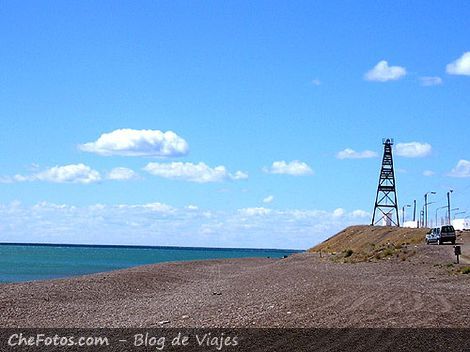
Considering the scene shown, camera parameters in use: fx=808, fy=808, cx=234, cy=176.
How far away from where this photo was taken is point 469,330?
1633 cm

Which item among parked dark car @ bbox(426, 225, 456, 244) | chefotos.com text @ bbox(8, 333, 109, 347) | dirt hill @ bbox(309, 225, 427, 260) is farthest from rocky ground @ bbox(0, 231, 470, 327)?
parked dark car @ bbox(426, 225, 456, 244)

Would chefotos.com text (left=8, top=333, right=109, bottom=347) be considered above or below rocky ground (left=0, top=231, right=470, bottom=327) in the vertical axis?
below

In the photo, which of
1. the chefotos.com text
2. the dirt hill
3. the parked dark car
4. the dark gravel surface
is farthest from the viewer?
the parked dark car

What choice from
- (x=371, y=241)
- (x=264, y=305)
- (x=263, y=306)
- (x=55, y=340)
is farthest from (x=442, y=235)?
(x=55, y=340)

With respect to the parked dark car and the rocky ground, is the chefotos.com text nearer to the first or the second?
the rocky ground

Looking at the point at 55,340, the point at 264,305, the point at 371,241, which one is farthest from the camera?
the point at 371,241

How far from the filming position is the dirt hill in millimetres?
57438

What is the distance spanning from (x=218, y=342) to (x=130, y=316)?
733cm

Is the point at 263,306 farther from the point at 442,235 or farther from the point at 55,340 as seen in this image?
the point at 442,235

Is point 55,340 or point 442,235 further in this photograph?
point 442,235

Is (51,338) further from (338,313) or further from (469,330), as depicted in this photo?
(469,330)

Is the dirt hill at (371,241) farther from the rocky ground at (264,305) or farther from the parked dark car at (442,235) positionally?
the rocky ground at (264,305)

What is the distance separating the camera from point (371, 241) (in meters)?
74.8

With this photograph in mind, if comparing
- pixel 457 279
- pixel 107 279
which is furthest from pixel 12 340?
pixel 107 279
